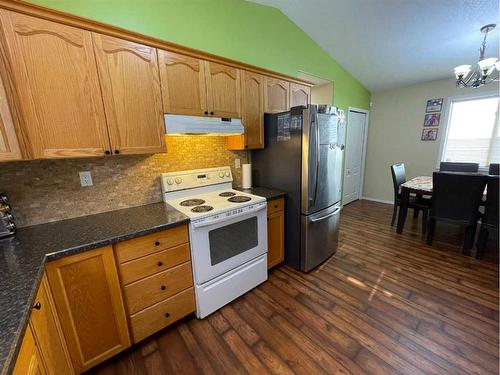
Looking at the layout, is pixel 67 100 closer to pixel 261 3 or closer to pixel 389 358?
pixel 261 3

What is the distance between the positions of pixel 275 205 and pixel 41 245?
175 cm

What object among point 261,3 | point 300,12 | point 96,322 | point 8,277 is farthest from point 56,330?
point 300,12

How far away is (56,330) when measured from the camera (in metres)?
1.10

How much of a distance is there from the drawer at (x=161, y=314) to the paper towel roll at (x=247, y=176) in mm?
1238

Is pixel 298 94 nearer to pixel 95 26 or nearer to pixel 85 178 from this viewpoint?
pixel 95 26

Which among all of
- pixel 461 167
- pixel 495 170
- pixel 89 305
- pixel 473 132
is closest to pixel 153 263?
pixel 89 305

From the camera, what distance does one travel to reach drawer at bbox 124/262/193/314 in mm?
1404

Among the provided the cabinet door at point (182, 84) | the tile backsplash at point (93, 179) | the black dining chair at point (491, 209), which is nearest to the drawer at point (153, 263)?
the tile backsplash at point (93, 179)

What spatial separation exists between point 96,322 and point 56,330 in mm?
222

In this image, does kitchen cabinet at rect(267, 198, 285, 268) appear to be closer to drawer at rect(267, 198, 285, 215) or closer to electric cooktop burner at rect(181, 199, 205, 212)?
drawer at rect(267, 198, 285, 215)

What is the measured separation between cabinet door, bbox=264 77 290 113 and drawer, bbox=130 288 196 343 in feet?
6.54

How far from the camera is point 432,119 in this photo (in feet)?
13.0

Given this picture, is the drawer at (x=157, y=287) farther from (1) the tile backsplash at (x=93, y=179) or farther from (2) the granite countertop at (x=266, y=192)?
(2) the granite countertop at (x=266, y=192)

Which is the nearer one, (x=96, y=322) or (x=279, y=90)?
(x=96, y=322)
